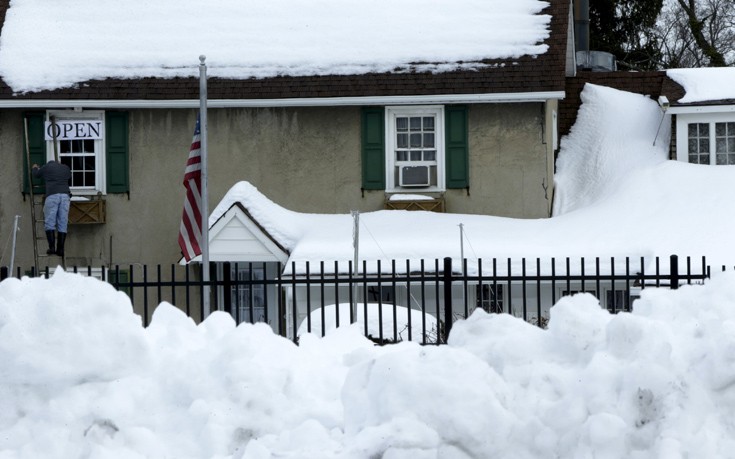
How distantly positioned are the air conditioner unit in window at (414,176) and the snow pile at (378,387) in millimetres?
13288

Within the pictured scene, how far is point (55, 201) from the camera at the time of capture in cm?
2216

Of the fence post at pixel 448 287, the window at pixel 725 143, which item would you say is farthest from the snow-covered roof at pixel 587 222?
the fence post at pixel 448 287

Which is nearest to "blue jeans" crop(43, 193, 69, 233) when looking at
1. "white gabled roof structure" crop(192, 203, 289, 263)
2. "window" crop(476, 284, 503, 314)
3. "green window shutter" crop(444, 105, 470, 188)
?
"white gabled roof structure" crop(192, 203, 289, 263)

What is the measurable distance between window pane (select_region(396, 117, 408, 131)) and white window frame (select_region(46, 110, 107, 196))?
4.90 metres

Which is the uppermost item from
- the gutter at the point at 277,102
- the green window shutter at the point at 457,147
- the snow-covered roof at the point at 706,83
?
the snow-covered roof at the point at 706,83

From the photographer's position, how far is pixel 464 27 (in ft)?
78.1

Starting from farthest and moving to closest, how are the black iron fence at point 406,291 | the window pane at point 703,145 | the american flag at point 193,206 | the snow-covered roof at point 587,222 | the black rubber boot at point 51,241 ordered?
the window pane at point 703,145 < the black rubber boot at point 51,241 < the snow-covered roof at point 587,222 < the american flag at point 193,206 < the black iron fence at point 406,291

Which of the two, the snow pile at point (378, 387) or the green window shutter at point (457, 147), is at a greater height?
the green window shutter at point (457, 147)

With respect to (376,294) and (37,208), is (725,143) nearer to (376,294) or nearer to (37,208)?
(376,294)

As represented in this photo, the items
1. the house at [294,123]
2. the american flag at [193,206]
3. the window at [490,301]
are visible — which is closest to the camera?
the window at [490,301]

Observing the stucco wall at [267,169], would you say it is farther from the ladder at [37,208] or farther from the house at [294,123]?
the ladder at [37,208]

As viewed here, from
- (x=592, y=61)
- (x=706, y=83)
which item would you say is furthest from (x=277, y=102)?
(x=592, y=61)

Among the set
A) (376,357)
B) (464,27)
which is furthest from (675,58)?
(376,357)

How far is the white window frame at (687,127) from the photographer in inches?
959
